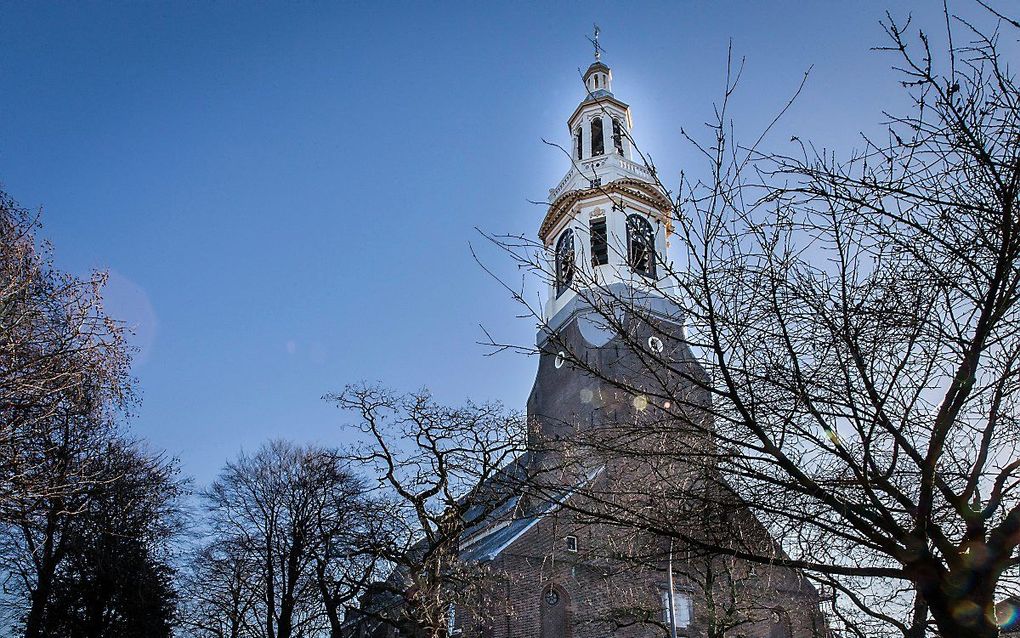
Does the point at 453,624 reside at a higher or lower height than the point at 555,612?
lower

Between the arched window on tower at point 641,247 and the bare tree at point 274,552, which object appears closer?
the arched window on tower at point 641,247

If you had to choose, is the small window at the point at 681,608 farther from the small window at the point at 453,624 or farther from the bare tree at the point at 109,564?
the bare tree at the point at 109,564

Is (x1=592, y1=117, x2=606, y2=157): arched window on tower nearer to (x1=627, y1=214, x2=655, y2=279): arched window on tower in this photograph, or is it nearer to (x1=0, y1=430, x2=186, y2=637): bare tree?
(x1=0, y1=430, x2=186, y2=637): bare tree

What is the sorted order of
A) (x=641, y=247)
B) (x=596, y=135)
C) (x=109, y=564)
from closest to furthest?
(x=641, y=247) → (x=109, y=564) → (x=596, y=135)

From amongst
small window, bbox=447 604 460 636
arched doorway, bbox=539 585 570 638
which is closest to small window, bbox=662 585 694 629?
arched doorway, bbox=539 585 570 638

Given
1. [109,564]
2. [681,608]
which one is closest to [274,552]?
[109,564]

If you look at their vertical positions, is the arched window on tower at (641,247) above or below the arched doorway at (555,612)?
above

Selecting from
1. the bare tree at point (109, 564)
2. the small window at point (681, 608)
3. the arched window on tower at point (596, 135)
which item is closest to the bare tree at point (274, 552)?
the bare tree at point (109, 564)

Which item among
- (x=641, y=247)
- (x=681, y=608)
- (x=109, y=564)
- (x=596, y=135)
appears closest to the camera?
(x=641, y=247)

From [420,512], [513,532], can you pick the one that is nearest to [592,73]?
[513,532]

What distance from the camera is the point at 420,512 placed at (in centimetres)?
1433

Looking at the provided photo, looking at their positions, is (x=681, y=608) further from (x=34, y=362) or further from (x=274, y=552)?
(x=34, y=362)

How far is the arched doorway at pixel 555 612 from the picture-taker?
20.2 meters

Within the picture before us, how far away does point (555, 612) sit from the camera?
20.5 meters
